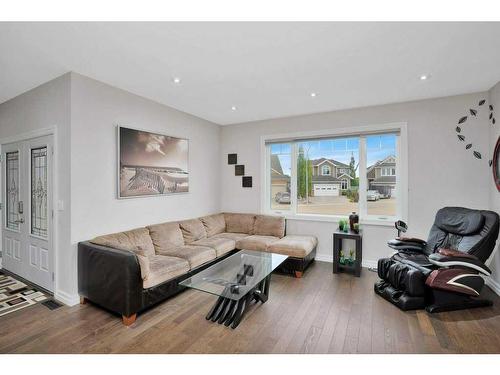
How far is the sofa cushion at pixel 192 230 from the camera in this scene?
3.83 meters

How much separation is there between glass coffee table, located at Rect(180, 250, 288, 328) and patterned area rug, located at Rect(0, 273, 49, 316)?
1854 mm

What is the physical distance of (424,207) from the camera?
356 centimetres

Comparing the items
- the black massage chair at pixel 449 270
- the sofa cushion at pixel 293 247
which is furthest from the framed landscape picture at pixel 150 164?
the black massage chair at pixel 449 270

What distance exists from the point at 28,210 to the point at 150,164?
1.67m

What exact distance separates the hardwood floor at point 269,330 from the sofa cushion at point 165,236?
771 mm

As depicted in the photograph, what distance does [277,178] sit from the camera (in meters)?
4.75

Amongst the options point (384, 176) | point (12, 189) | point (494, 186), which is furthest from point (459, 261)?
point (12, 189)

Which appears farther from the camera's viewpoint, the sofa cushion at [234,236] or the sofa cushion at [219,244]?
the sofa cushion at [234,236]

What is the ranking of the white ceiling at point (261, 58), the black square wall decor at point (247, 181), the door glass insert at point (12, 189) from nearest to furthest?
1. the white ceiling at point (261, 58)
2. the door glass insert at point (12, 189)
3. the black square wall decor at point (247, 181)

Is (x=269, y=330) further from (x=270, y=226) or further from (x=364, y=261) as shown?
(x=364, y=261)

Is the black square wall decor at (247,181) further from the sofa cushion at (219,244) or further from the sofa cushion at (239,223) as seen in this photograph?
the sofa cushion at (219,244)

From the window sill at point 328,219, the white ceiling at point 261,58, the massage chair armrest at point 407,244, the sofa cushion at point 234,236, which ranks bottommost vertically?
the sofa cushion at point 234,236

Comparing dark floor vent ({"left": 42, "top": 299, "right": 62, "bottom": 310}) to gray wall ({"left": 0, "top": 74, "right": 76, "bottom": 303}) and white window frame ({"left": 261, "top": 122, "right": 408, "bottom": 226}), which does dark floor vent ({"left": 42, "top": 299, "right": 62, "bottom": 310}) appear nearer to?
gray wall ({"left": 0, "top": 74, "right": 76, "bottom": 303})

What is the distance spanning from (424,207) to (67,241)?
465 centimetres
